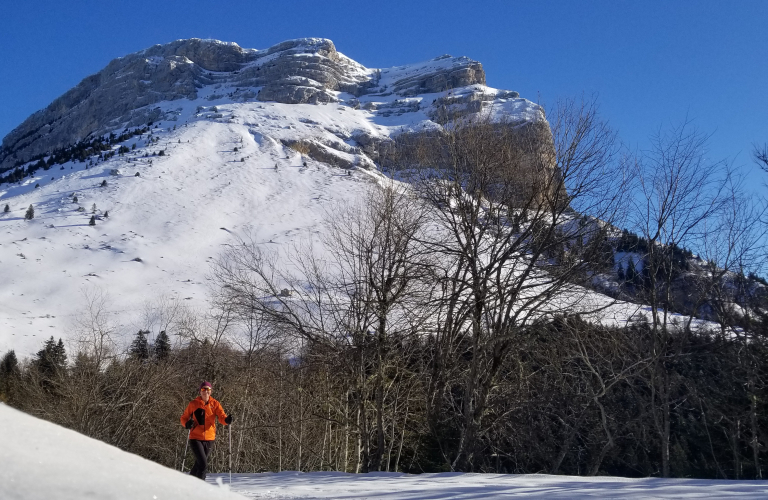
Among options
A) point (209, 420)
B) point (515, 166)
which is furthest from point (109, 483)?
point (515, 166)

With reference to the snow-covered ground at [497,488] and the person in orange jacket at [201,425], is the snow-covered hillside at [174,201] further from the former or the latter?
the person in orange jacket at [201,425]

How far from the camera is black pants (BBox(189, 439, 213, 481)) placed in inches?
261

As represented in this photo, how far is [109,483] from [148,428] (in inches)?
841

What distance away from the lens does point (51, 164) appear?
96438 mm

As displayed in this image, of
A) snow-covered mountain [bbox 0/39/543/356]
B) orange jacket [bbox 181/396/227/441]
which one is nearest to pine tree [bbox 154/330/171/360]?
snow-covered mountain [bbox 0/39/543/356]

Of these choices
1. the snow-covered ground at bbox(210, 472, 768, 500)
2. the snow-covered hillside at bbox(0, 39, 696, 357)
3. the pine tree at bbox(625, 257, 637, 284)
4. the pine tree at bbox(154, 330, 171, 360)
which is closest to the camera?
the snow-covered ground at bbox(210, 472, 768, 500)

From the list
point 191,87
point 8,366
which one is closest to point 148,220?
point 8,366

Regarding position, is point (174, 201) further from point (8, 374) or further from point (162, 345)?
point (162, 345)

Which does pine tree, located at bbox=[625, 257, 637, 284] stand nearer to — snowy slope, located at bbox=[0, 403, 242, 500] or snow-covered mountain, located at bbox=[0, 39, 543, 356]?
snow-covered mountain, located at bbox=[0, 39, 543, 356]

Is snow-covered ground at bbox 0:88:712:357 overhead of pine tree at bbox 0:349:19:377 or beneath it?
overhead

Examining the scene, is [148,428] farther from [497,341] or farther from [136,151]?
[136,151]

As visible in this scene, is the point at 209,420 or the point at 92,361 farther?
the point at 92,361

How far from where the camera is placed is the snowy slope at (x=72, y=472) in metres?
1.14

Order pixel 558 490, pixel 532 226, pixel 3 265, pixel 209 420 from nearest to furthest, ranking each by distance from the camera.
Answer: pixel 558 490 → pixel 209 420 → pixel 532 226 → pixel 3 265
